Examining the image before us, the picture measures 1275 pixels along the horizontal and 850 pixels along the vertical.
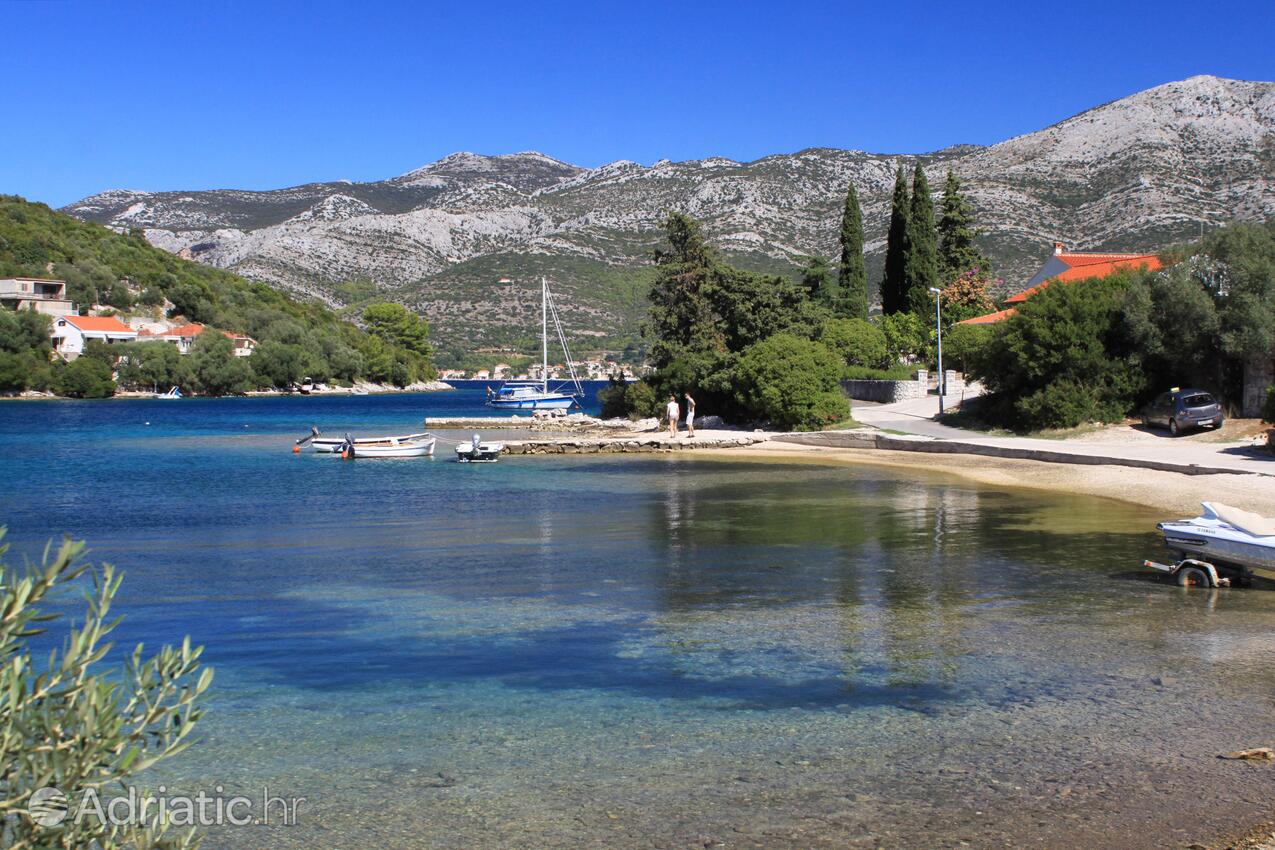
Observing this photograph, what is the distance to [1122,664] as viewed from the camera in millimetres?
10336

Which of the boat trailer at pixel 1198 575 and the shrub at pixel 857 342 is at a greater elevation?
the shrub at pixel 857 342

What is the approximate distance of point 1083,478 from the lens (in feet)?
87.7

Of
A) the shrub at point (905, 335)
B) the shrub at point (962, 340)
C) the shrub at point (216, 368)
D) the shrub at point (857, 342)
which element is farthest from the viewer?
Result: the shrub at point (216, 368)

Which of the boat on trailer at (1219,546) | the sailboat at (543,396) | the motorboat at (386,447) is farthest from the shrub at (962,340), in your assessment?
the boat on trailer at (1219,546)

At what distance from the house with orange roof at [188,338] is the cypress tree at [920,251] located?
8423cm

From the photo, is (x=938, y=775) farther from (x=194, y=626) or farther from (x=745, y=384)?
(x=745, y=384)

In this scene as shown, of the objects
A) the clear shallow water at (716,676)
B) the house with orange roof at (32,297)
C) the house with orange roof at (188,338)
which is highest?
the house with orange roof at (32,297)

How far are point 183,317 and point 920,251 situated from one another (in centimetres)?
10085

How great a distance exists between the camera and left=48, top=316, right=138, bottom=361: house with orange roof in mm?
110938

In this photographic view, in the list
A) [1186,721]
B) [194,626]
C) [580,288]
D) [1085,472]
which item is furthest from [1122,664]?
[580,288]

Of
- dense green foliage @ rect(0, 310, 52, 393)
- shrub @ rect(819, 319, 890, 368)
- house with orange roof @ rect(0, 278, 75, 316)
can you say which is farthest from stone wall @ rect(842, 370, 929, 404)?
house with orange roof @ rect(0, 278, 75, 316)

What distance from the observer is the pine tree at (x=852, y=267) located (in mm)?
67750

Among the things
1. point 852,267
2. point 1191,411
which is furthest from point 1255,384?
point 852,267

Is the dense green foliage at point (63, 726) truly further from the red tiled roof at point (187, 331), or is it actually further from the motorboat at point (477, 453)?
the red tiled roof at point (187, 331)
